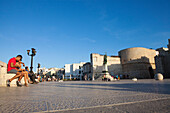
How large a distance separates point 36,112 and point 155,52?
7584 centimetres

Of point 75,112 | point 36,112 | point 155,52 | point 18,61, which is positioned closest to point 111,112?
point 75,112

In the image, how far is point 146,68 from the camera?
57.3 meters

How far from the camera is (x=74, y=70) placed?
78500mm

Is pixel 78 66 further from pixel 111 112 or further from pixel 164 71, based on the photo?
pixel 111 112

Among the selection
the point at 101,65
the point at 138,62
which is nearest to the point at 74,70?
the point at 101,65

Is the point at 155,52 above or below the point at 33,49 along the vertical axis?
above

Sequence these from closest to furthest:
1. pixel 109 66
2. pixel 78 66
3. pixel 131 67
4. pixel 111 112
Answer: pixel 111 112, pixel 131 67, pixel 109 66, pixel 78 66

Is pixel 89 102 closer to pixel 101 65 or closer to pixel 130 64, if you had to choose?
pixel 101 65

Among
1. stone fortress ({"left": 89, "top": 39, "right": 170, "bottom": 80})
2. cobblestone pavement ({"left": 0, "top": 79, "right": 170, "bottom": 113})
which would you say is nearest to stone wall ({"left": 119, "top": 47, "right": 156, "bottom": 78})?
stone fortress ({"left": 89, "top": 39, "right": 170, "bottom": 80})

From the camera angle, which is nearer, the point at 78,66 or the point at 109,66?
the point at 109,66

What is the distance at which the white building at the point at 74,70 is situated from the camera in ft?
254

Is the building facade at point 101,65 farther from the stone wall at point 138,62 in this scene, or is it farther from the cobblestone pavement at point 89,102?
the cobblestone pavement at point 89,102

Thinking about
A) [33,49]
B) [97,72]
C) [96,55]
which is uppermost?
[96,55]

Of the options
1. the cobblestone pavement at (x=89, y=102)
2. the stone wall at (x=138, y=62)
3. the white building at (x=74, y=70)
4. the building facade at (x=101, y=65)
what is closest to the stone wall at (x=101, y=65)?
the building facade at (x=101, y=65)
